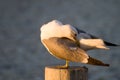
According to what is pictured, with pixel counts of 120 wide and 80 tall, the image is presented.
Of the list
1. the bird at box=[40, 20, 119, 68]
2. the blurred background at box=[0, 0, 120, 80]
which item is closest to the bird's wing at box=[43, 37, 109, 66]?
the bird at box=[40, 20, 119, 68]

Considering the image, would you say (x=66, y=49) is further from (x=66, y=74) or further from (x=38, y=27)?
(x=38, y=27)

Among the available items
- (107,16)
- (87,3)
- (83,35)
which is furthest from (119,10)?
(83,35)

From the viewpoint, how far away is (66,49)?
3035 millimetres

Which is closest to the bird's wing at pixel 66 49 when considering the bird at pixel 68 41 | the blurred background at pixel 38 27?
the bird at pixel 68 41

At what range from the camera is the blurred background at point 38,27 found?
7.94 meters

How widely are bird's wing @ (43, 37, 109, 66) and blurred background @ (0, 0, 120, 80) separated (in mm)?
4152

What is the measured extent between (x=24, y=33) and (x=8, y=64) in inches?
125

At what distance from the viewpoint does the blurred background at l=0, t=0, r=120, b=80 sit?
26.0 feet

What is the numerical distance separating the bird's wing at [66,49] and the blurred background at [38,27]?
13.6 feet

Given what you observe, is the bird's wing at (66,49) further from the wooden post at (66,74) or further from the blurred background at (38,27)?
the blurred background at (38,27)

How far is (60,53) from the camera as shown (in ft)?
9.97

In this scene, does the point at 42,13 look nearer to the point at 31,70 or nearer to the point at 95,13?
the point at 95,13

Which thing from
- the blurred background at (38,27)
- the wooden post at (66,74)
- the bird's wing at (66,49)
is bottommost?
the wooden post at (66,74)

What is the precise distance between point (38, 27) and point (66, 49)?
355 inches
